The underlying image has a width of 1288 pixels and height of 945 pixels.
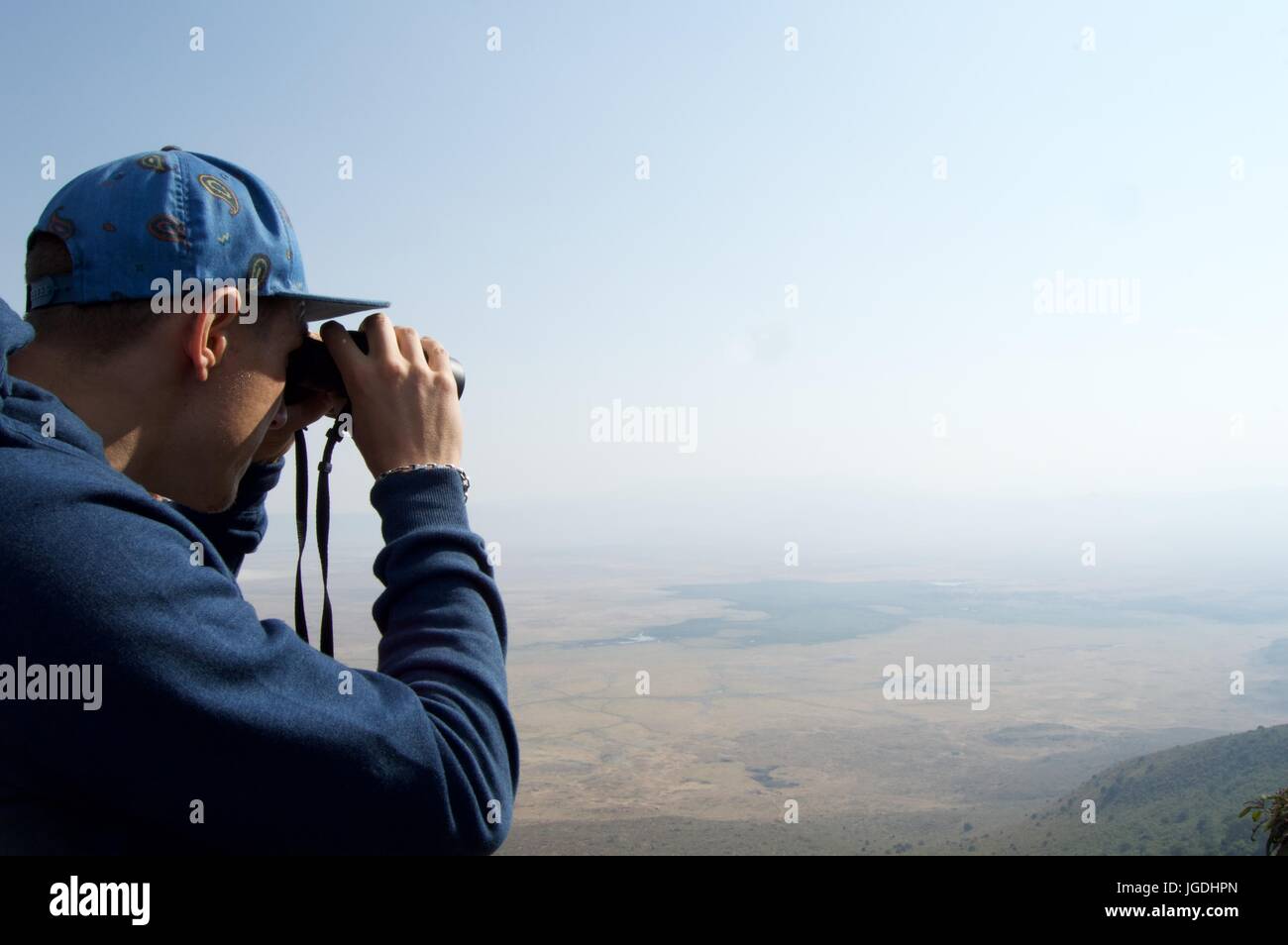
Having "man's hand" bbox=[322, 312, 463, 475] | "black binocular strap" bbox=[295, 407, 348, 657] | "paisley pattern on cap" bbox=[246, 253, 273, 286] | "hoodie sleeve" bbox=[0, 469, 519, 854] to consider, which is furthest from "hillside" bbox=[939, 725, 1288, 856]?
"paisley pattern on cap" bbox=[246, 253, 273, 286]

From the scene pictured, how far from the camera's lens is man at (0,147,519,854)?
3.32 feet

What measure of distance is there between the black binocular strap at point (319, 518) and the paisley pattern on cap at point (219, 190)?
42 centimetres

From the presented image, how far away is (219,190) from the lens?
1467 millimetres

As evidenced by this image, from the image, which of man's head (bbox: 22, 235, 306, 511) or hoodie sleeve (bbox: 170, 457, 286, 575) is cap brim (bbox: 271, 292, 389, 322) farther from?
hoodie sleeve (bbox: 170, 457, 286, 575)

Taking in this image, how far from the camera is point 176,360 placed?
1.41m

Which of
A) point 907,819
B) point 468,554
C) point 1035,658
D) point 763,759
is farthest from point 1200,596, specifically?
point 468,554

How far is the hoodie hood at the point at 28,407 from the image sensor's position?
1.14m

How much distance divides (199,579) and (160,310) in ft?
1.61

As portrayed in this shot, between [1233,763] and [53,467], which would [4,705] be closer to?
[53,467]

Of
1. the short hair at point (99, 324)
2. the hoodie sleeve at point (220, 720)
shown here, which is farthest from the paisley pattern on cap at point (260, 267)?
the hoodie sleeve at point (220, 720)

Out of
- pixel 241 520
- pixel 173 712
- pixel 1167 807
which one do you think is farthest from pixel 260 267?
pixel 1167 807
